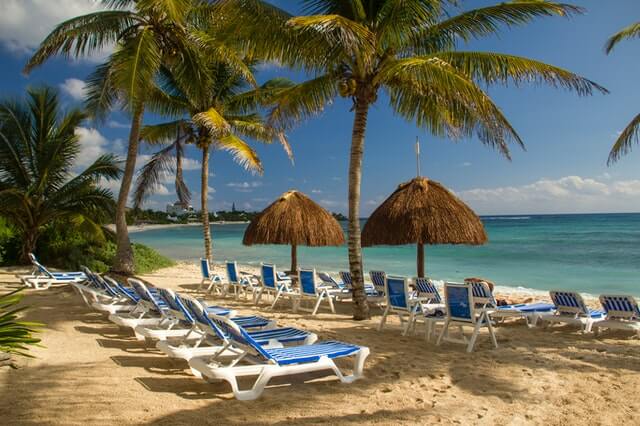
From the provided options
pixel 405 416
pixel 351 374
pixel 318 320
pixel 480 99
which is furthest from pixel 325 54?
pixel 405 416

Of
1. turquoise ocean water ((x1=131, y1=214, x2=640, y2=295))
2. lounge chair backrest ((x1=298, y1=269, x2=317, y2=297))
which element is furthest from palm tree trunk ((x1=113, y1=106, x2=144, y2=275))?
turquoise ocean water ((x1=131, y1=214, x2=640, y2=295))

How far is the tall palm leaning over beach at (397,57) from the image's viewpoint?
23.6ft

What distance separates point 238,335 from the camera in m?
4.25

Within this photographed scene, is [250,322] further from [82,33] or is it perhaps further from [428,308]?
[82,33]

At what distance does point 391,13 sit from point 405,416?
19.2ft

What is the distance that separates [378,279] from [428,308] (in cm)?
165

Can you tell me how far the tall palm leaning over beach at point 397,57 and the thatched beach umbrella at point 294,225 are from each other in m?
4.18

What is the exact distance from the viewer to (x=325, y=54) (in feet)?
25.8

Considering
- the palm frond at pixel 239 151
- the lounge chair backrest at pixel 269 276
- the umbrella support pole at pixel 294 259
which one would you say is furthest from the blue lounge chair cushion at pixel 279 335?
the palm frond at pixel 239 151

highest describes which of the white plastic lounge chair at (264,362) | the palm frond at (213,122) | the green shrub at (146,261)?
the palm frond at (213,122)

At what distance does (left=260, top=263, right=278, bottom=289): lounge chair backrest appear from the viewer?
972cm

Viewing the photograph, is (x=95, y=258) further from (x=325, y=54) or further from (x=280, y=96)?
(x=325, y=54)

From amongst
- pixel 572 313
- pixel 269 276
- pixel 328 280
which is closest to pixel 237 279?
pixel 269 276

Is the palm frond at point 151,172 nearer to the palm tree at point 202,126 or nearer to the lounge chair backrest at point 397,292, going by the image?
the palm tree at point 202,126
